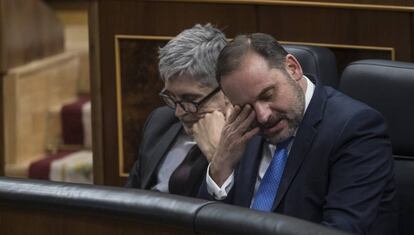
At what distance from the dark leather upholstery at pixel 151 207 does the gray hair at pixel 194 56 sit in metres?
0.35

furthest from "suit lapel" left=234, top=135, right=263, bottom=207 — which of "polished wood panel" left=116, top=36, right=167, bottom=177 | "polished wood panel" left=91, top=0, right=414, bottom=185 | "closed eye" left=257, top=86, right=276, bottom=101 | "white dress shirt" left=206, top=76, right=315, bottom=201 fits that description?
"polished wood panel" left=116, top=36, right=167, bottom=177

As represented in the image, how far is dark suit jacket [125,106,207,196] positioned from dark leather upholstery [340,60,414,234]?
11.7 inches

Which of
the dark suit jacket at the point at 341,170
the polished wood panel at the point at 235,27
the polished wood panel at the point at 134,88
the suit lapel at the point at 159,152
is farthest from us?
the polished wood panel at the point at 134,88

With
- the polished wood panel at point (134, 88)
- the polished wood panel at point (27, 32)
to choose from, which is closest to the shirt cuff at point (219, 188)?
the polished wood panel at point (134, 88)

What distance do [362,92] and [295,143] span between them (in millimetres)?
174

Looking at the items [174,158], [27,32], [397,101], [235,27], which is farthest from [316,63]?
[27,32]

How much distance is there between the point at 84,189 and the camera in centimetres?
110

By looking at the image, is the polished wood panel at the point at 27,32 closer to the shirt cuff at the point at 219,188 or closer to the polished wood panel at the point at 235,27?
the polished wood panel at the point at 235,27

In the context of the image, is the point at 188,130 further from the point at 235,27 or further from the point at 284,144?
the point at 235,27

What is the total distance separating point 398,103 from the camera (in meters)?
1.37

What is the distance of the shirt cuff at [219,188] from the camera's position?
1.36m

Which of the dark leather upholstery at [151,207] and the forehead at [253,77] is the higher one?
the forehead at [253,77]

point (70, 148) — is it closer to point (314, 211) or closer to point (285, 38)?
point (285, 38)

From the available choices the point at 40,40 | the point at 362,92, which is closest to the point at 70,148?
the point at 40,40
